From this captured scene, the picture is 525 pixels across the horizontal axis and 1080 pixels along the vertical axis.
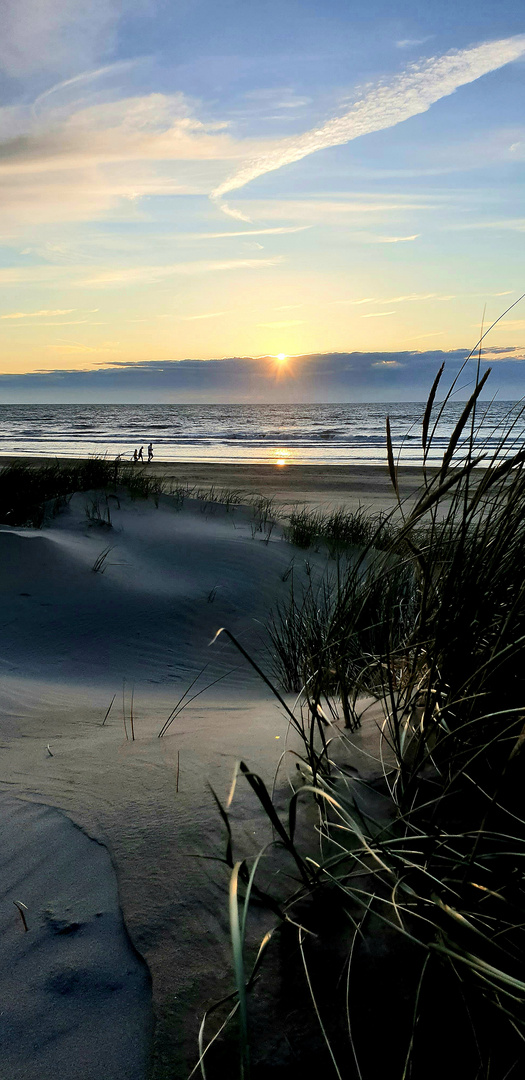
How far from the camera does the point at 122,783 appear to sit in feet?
5.70

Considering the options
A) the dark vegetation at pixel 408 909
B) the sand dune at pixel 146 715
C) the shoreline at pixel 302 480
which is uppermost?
the dark vegetation at pixel 408 909

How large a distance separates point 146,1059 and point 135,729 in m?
1.40

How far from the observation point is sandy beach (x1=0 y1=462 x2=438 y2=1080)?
107cm

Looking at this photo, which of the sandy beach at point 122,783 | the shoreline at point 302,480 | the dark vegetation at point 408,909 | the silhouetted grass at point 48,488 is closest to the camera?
the dark vegetation at point 408,909

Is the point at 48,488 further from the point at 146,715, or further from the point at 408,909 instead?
the point at 408,909

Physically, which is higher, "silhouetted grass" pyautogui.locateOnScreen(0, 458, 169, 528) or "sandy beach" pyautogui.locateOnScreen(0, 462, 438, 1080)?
"silhouetted grass" pyautogui.locateOnScreen(0, 458, 169, 528)

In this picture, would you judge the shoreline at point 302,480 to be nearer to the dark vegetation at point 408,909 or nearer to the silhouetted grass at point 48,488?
the silhouetted grass at point 48,488

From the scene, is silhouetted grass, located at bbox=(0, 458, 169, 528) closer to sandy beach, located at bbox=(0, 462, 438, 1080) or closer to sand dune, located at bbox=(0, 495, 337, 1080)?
sand dune, located at bbox=(0, 495, 337, 1080)

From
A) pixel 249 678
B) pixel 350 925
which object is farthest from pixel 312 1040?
pixel 249 678

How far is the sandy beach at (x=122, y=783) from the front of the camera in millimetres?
1070

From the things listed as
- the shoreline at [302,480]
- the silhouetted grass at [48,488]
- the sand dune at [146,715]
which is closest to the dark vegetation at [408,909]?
the sand dune at [146,715]

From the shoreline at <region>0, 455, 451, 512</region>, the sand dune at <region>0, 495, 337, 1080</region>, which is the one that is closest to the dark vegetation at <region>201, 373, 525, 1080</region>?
the sand dune at <region>0, 495, 337, 1080</region>

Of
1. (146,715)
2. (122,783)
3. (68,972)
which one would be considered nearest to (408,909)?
(68,972)

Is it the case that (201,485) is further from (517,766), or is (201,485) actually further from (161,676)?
(517,766)
